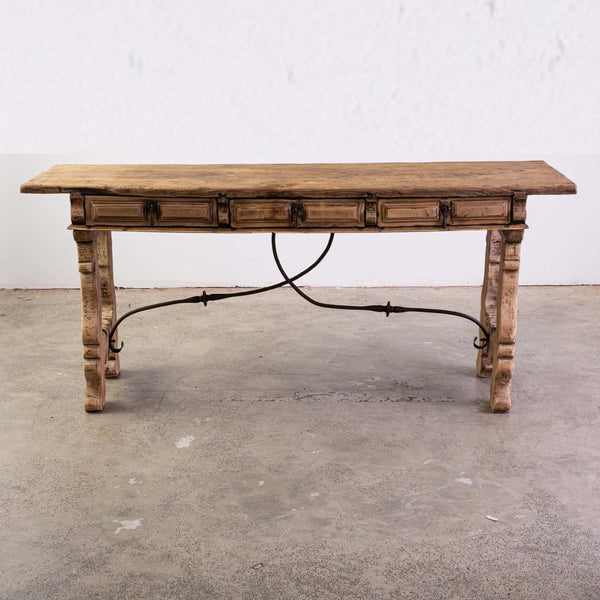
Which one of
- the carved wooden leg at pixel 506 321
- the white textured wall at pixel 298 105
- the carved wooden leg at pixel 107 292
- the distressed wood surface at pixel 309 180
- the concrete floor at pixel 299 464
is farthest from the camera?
the white textured wall at pixel 298 105

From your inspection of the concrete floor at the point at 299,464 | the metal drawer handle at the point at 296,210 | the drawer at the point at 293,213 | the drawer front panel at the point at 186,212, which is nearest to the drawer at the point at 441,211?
the drawer at the point at 293,213

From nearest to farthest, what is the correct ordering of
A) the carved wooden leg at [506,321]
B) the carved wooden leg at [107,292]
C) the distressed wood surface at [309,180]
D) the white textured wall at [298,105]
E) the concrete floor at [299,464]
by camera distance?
the concrete floor at [299,464]
the distressed wood surface at [309,180]
the carved wooden leg at [506,321]
the carved wooden leg at [107,292]
the white textured wall at [298,105]

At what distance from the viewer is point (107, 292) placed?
375 cm

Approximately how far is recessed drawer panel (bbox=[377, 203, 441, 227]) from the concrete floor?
831mm

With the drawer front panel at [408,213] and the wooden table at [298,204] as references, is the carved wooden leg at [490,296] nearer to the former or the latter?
the wooden table at [298,204]

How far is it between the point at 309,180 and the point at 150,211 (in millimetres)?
653

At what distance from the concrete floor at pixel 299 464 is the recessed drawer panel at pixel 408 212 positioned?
0.83 meters

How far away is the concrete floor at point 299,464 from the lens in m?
2.39

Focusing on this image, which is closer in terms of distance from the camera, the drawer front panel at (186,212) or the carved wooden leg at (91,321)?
the drawer front panel at (186,212)

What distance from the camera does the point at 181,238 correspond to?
532 centimetres

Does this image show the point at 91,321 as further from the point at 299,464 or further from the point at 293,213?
the point at 299,464

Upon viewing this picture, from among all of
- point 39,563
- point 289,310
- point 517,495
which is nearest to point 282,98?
point 289,310

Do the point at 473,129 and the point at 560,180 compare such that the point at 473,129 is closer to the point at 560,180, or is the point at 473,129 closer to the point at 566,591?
the point at 560,180

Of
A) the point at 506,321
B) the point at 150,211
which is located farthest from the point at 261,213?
the point at 506,321
